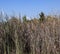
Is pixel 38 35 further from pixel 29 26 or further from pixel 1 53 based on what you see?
pixel 1 53

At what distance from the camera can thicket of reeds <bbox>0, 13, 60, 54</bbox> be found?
814 cm

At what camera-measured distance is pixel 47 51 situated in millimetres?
8117

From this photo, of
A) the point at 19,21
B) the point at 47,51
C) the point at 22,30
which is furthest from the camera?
the point at 19,21

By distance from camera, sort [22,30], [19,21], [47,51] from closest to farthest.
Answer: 1. [47,51]
2. [22,30]
3. [19,21]

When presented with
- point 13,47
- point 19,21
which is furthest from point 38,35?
point 19,21

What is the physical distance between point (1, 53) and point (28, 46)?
3.30 ft

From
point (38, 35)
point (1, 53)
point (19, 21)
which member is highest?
point (19, 21)

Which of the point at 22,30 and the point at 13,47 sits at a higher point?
the point at 22,30

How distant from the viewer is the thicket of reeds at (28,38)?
814cm

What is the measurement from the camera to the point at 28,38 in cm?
847

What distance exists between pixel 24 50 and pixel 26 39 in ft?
1.55

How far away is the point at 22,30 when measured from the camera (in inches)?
352

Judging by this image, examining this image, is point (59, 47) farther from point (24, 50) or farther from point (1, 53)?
point (1, 53)

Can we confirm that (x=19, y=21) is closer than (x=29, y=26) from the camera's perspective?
No
